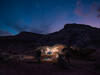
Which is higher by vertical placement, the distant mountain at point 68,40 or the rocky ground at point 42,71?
the distant mountain at point 68,40

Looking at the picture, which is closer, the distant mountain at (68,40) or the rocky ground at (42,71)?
the rocky ground at (42,71)

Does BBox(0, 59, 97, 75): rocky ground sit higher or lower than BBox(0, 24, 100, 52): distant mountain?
lower

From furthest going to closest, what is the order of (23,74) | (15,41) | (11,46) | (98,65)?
(15,41)
(11,46)
(98,65)
(23,74)

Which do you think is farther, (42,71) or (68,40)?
(68,40)

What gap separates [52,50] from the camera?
787 inches

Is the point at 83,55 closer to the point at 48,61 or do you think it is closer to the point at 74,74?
the point at 48,61

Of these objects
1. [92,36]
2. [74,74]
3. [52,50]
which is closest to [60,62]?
[74,74]

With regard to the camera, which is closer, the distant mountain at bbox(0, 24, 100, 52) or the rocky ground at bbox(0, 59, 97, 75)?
the rocky ground at bbox(0, 59, 97, 75)

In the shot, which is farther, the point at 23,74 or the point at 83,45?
the point at 83,45

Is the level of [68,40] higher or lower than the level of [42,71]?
higher

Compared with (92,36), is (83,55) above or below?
below

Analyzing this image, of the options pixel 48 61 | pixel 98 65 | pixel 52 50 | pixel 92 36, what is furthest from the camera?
pixel 92 36

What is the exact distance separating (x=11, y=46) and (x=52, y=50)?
29526mm

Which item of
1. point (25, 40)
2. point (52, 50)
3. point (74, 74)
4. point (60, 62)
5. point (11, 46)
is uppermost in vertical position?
point (25, 40)
